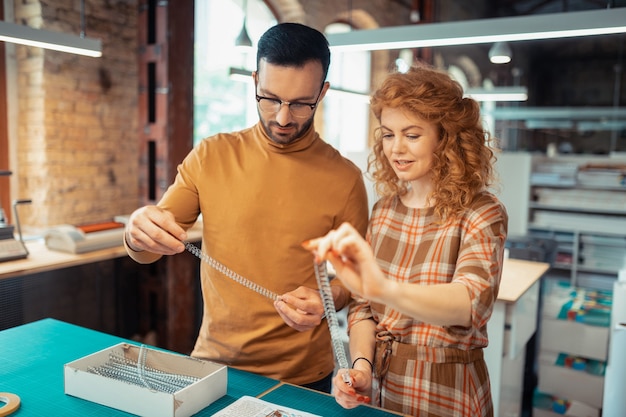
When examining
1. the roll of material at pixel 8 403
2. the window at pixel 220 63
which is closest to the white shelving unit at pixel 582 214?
the window at pixel 220 63

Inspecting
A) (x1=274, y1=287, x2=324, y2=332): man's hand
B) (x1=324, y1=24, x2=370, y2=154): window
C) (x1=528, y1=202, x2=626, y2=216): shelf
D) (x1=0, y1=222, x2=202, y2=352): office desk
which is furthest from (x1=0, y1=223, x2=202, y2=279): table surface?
(x1=528, y1=202, x2=626, y2=216): shelf

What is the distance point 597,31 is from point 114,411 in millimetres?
2459

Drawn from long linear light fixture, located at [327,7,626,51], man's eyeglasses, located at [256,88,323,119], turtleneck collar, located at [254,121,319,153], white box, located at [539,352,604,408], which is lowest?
white box, located at [539,352,604,408]

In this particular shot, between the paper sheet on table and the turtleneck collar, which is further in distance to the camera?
the turtleneck collar

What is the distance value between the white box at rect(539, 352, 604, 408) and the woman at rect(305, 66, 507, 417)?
8.38 feet

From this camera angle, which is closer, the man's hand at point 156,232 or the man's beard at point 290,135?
the man's hand at point 156,232

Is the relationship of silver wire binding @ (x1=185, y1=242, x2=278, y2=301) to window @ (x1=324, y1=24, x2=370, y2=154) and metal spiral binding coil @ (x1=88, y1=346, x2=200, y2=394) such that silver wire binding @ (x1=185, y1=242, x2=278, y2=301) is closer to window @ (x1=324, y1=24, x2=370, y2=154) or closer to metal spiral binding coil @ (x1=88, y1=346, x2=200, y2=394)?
metal spiral binding coil @ (x1=88, y1=346, x2=200, y2=394)

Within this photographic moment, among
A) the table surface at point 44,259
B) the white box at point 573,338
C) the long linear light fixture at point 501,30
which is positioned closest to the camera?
the long linear light fixture at point 501,30

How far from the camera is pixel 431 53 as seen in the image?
21.7 feet

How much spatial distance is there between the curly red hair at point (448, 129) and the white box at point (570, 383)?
2769 millimetres

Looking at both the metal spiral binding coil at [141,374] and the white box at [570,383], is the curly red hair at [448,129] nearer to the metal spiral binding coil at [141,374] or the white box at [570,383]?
the metal spiral binding coil at [141,374]

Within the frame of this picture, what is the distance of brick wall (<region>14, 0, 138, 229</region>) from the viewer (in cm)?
412

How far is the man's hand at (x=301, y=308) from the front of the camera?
155cm

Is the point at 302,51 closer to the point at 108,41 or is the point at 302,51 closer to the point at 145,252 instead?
the point at 145,252
